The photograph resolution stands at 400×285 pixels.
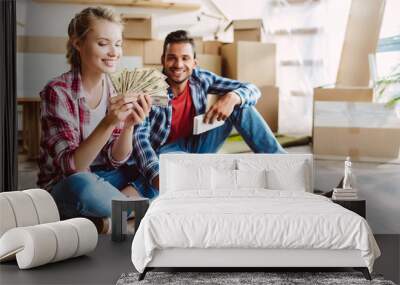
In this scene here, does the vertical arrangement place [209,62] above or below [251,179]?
above

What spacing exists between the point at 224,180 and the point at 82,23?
7.28 feet

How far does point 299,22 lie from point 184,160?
1865mm

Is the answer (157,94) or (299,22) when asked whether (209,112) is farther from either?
(299,22)

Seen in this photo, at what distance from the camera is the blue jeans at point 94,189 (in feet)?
23.6

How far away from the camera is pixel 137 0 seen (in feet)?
23.7

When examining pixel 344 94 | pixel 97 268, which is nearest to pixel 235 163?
pixel 344 94

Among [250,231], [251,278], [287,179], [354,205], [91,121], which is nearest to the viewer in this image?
[250,231]

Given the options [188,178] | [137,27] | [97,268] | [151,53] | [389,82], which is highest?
[137,27]

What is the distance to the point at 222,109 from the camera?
23.7 feet

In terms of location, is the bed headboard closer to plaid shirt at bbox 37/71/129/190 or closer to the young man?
the young man

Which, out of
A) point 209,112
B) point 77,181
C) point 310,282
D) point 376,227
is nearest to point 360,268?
point 310,282

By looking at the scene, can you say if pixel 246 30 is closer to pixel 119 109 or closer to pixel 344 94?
pixel 344 94

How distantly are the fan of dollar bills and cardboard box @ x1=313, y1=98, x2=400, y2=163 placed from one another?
1638 mm

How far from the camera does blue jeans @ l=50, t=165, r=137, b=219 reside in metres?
7.18
